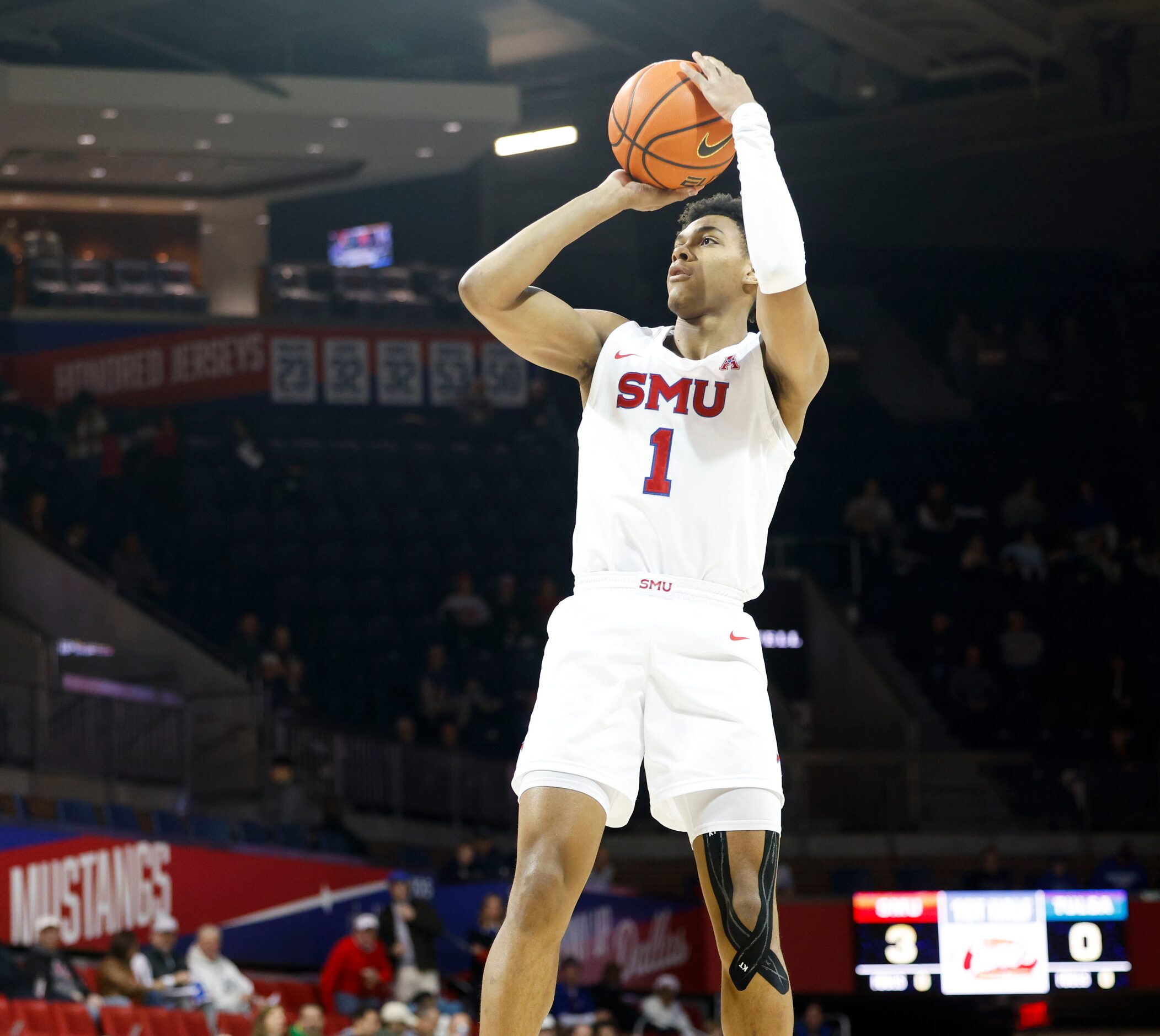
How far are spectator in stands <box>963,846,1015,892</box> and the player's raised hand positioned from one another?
13.4 meters

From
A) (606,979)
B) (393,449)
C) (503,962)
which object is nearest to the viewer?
(503,962)

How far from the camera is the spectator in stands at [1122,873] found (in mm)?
17859

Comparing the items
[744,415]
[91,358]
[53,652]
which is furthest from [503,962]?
[91,358]

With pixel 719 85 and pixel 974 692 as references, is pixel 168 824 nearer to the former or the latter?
pixel 974 692

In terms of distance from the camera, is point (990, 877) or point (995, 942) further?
point (990, 877)

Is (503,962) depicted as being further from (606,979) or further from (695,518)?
(606,979)

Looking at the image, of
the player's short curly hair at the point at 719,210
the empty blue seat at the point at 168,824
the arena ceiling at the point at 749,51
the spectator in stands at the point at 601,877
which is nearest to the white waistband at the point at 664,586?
the player's short curly hair at the point at 719,210

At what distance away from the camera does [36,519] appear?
19.4 meters

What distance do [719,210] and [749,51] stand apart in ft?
72.4

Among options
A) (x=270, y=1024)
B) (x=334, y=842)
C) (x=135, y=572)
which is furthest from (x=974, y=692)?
(x=270, y=1024)

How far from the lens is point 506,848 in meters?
18.8

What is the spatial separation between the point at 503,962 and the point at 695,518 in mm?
1113

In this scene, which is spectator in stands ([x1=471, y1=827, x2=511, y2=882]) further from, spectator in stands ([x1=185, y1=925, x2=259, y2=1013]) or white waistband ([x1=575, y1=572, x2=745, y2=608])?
white waistband ([x1=575, y1=572, x2=745, y2=608])

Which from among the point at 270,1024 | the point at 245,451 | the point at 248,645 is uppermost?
the point at 245,451
